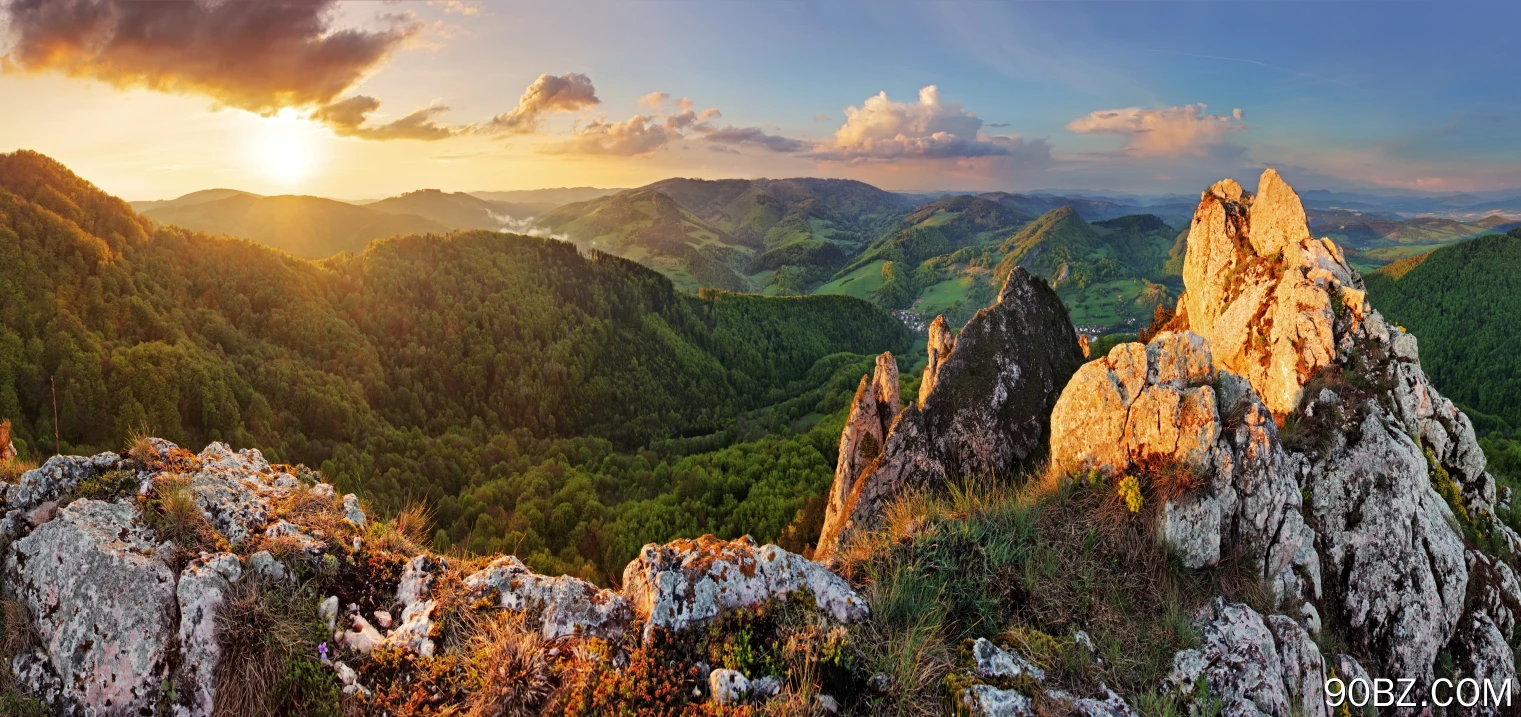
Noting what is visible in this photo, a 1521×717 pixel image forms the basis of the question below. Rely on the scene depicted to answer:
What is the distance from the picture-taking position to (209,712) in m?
6.23

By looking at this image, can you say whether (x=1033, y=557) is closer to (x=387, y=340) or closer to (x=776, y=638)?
(x=776, y=638)

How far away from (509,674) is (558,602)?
1.05 m

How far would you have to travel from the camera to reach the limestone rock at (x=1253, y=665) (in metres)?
7.07

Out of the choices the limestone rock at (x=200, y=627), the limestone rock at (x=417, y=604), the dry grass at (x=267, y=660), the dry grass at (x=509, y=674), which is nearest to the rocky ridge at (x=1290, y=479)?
the dry grass at (x=509, y=674)

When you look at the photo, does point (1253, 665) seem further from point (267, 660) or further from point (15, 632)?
point (15, 632)

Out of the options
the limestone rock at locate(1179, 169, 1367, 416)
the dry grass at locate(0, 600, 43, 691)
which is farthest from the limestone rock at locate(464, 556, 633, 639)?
the limestone rock at locate(1179, 169, 1367, 416)

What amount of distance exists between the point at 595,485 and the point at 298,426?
35144 millimetres

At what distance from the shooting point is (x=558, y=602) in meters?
7.24

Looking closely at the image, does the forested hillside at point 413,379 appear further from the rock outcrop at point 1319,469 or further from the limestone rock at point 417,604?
the rock outcrop at point 1319,469

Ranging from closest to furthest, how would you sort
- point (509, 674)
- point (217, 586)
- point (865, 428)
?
point (509, 674) < point (217, 586) < point (865, 428)

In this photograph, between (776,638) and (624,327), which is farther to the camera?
(624,327)

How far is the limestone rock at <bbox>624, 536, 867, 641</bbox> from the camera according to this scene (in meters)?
7.04

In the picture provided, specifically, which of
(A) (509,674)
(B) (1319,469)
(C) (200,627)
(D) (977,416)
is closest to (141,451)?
(C) (200,627)

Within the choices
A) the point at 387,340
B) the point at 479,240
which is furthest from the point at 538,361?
the point at 479,240
